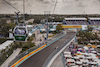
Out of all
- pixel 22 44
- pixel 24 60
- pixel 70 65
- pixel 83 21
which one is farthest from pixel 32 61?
pixel 83 21

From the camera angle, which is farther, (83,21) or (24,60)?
(83,21)

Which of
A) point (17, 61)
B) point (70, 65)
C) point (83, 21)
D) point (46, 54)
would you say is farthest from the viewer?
point (83, 21)

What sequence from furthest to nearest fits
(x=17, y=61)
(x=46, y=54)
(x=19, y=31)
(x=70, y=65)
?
(x=70, y=65), (x=46, y=54), (x=19, y=31), (x=17, y=61)

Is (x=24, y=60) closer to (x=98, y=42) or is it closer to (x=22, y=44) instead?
(x=22, y=44)

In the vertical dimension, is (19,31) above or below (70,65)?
above

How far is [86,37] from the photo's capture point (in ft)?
88.2

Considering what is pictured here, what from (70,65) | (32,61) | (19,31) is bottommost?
(70,65)

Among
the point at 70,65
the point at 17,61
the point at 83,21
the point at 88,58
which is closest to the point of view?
the point at 17,61

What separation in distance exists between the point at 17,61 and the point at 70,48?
1102 centimetres

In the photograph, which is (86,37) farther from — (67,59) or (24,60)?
(24,60)

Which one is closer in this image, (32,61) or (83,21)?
(32,61)

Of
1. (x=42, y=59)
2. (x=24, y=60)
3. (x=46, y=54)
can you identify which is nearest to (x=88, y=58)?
(x=46, y=54)

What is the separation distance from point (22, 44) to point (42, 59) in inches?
279

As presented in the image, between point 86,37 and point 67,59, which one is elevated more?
point 86,37
